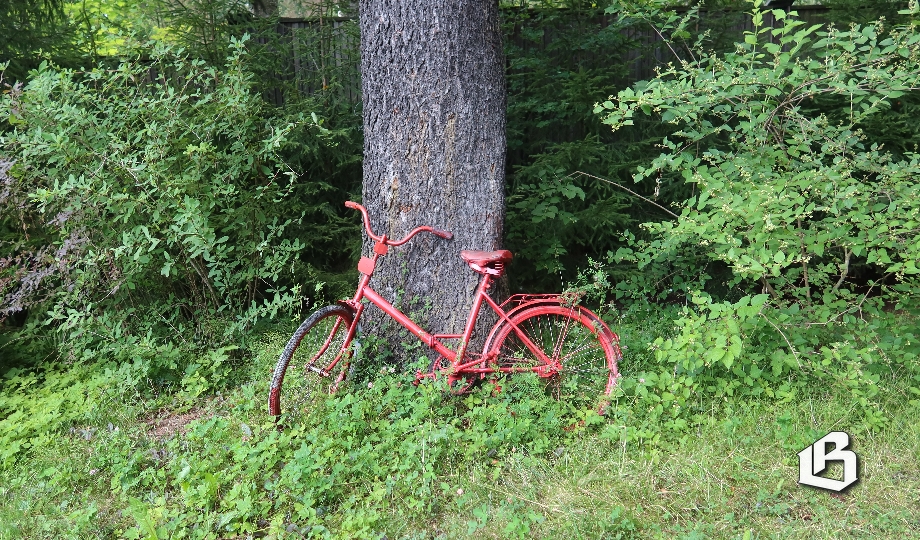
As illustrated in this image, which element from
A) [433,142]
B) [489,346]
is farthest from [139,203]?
[489,346]

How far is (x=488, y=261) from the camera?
3.40 meters

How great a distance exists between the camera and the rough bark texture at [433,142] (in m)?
3.59

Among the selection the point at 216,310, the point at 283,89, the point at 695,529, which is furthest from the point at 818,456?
the point at 283,89

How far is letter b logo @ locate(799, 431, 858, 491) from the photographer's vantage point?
282 cm

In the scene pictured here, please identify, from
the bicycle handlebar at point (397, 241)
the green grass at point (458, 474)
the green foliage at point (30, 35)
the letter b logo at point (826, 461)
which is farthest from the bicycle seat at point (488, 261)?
the green foliage at point (30, 35)

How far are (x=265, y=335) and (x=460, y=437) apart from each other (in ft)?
6.28

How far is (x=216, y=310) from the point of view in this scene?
4.45 m

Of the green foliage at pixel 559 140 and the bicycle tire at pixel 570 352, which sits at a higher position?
the green foliage at pixel 559 140

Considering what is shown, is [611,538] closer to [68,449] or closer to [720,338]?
[720,338]

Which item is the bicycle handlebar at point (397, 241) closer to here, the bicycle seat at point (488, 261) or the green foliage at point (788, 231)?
the bicycle seat at point (488, 261)

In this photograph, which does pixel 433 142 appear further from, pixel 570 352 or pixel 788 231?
pixel 788 231

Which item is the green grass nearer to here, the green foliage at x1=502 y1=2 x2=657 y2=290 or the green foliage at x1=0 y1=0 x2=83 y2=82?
the green foliage at x1=502 y1=2 x2=657 y2=290

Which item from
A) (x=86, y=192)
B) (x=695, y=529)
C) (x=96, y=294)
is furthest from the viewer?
(x=96, y=294)

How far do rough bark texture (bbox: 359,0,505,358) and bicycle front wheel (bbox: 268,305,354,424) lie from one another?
325 millimetres
